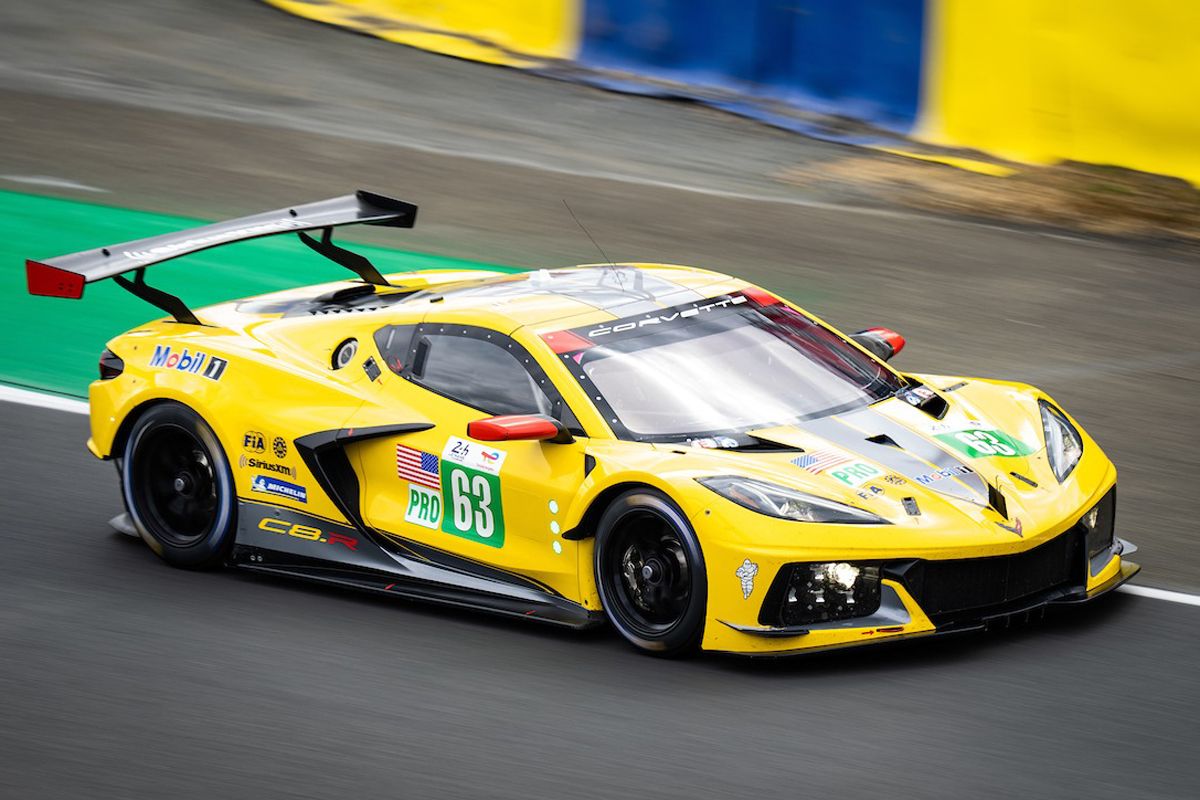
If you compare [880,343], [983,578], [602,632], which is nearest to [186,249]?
[602,632]

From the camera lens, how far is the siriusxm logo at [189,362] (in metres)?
7.63

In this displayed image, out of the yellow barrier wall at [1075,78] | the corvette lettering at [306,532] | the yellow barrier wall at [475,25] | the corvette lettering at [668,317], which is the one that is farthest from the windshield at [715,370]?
the yellow barrier wall at [475,25]

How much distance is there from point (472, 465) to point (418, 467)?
11.4 inches

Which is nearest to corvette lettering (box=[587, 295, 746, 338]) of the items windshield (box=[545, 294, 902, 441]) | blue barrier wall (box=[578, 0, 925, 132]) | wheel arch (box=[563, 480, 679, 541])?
windshield (box=[545, 294, 902, 441])

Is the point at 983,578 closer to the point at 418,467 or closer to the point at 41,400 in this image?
the point at 418,467

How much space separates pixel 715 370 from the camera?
6.80 meters

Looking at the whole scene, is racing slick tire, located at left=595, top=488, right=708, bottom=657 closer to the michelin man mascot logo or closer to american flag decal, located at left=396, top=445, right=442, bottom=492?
the michelin man mascot logo

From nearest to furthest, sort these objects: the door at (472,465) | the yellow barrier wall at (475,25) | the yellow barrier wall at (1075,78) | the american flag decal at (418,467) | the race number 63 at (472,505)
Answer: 1. the door at (472,465)
2. the race number 63 at (472,505)
3. the american flag decal at (418,467)
4. the yellow barrier wall at (1075,78)
5. the yellow barrier wall at (475,25)

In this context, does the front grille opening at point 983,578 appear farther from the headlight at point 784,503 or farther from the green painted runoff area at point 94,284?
the green painted runoff area at point 94,284

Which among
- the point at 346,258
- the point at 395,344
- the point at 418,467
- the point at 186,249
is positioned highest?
the point at 186,249

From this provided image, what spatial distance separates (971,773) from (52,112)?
39.6 ft

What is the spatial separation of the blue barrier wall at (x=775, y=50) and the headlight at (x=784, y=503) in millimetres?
8364

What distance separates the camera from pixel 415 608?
23.2 feet

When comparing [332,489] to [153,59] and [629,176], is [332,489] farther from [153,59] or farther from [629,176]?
[153,59]
